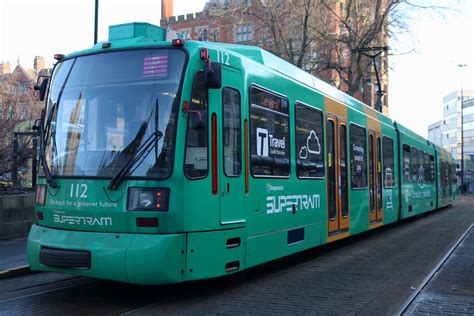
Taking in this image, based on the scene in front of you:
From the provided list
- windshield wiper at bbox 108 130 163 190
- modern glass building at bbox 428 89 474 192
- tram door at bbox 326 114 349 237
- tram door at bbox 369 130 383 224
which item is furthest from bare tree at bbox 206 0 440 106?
modern glass building at bbox 428 89 474 192

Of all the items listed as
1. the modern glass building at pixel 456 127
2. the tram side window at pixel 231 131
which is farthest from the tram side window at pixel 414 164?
the modern glass building at pixel 456 127

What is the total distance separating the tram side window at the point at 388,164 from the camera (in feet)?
47.0

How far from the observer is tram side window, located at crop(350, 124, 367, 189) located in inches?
451

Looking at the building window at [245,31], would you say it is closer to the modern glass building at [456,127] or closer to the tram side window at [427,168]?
the tram side window at [427,168]

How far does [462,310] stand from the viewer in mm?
6039

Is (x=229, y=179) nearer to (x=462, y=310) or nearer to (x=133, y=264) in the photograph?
(x=133, y=264)

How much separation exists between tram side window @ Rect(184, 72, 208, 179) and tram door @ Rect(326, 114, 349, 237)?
4.25 m

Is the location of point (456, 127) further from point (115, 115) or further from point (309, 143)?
point (115, 115)

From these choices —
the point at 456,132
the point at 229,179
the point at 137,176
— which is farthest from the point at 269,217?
the point at 456,132

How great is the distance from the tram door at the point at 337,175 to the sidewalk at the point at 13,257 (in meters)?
5.62

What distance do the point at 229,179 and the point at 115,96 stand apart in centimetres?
178

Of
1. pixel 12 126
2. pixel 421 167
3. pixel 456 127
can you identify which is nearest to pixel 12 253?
pixel 12 126

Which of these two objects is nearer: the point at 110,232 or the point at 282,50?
the point at 110,232

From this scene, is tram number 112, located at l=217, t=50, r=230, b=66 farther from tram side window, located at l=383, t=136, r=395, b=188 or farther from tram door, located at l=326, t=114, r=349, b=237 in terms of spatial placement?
tram side window, located at l=383, t=136, r=395, b=188
